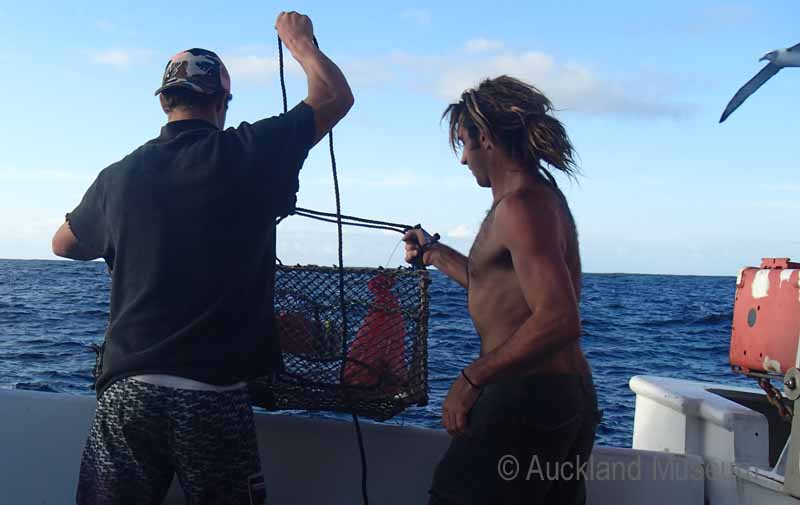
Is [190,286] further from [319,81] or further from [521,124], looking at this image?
[521,124]

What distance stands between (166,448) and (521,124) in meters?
1.36

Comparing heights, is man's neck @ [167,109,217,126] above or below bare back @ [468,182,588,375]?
above

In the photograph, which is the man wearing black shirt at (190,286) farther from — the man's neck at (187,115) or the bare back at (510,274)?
the bare back at (510,274)

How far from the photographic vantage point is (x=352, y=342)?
2.96 m

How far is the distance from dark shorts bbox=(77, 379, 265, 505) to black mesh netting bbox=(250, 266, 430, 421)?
17.6 inches

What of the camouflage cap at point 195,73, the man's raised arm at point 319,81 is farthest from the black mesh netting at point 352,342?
the camouflage cap at point 195,73

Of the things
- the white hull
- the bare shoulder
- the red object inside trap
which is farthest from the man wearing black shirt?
the red object inside trap

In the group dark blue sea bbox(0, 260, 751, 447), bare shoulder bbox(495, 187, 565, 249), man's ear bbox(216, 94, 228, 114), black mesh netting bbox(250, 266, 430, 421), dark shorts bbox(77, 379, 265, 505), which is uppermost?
man's ear bbox(216, 94, 228, 114)

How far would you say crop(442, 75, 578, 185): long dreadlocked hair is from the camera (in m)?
2.46

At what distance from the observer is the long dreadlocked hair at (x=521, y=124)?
2.46 meters

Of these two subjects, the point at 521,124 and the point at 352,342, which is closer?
Answer: the point at 521,124

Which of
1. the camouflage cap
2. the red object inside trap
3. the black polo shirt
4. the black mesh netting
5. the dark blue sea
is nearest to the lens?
the black polo shirt

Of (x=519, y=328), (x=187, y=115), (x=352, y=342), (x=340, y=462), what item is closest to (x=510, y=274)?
(x=519, y=328)

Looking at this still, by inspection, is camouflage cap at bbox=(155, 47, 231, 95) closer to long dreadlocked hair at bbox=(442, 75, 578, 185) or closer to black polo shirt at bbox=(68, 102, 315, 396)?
black polo shirt at bbox=(68, 102, 315, 396)
